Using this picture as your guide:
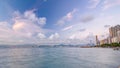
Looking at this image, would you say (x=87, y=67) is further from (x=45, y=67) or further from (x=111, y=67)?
(x=45, y=67)

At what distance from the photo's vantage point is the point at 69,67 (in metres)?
37.8

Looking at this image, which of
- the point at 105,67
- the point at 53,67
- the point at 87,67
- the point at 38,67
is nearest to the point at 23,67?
the point at 38,67

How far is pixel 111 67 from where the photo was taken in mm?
36344

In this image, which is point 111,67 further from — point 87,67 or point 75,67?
point 75,67

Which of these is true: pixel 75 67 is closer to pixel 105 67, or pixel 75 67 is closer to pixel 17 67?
pixel 105 67

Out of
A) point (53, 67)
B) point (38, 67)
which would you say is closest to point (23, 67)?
point (38, 67)

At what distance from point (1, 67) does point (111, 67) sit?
92.5 ft


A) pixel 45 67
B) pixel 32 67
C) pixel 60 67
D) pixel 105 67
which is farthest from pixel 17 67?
pixel 105 67

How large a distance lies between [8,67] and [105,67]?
24854 mm

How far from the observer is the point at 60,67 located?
1499 inches

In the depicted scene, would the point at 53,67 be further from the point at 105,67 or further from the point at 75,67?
the point at 105,67

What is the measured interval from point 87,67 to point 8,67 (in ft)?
67.2

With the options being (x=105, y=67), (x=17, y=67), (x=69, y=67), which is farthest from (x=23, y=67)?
(x=105, y=67)

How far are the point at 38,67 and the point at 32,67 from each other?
155 cm
